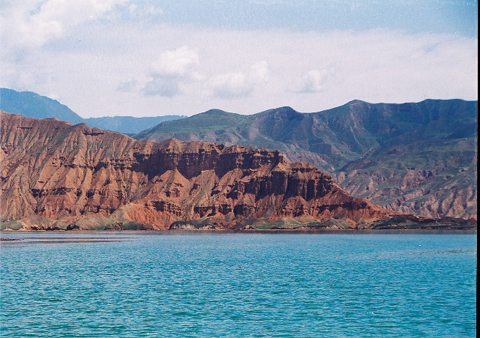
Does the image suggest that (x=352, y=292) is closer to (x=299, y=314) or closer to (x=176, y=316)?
(x=299, y=314)

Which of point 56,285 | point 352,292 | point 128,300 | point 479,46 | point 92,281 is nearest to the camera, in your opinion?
point 479,46

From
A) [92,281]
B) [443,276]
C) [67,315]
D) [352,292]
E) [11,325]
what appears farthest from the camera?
[443,276]

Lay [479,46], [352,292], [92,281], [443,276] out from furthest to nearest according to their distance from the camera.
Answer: [443,276]
[92,281]
[352,292]
[479,46]

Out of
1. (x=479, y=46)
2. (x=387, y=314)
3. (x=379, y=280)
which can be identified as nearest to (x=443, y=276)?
(x=379, y=280)

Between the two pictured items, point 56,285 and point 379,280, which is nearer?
point 56,285

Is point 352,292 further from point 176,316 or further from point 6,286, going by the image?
point 6,286

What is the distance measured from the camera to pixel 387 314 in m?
50.8

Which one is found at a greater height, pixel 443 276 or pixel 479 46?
pixel 479 46

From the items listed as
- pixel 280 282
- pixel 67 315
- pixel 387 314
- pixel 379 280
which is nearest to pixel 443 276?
pixel 379 280

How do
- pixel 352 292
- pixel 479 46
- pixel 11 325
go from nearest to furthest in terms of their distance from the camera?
pixel 479 46
pixel 11 325
pixel 352 292

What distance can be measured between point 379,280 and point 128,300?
107 feet

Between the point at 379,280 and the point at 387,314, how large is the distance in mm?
26741

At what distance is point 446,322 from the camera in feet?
155

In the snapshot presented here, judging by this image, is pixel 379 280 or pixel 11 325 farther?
pixel 379 280
